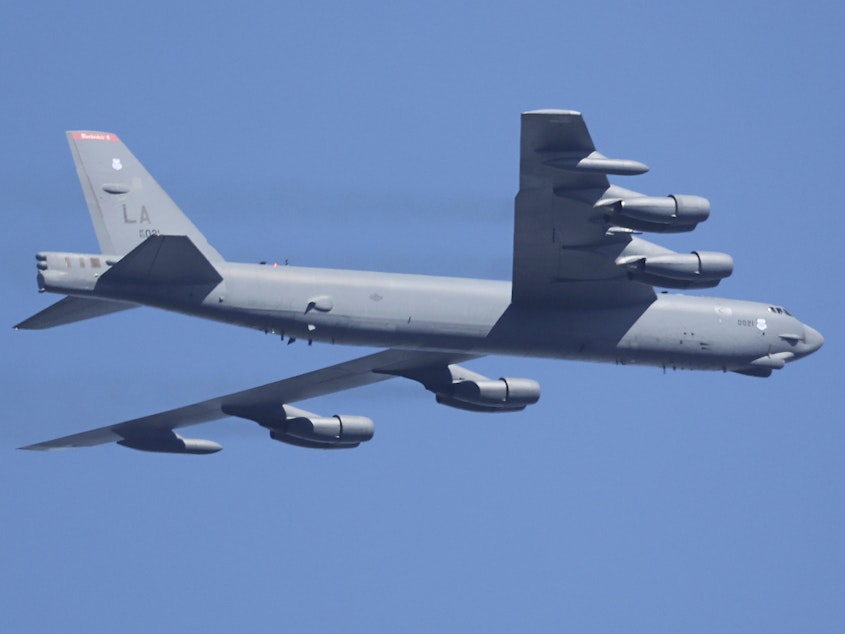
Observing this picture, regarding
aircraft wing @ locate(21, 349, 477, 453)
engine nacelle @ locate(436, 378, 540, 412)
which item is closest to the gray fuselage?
engine nacelle @ locate(436, 378, 540, 412)

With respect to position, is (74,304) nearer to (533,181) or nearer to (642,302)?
(533,181)

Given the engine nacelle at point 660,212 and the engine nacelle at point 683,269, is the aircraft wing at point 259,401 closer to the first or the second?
the engine nacelle at point 683,269

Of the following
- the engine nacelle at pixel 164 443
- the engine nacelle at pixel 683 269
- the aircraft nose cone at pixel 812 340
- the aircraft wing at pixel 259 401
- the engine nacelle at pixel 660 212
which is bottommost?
the engine nacelle at pixel 164 443

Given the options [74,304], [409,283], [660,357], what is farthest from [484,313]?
[74,304]

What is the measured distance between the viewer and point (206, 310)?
32.9 metres

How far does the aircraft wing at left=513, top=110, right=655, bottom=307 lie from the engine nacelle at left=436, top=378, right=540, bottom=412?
3.01m

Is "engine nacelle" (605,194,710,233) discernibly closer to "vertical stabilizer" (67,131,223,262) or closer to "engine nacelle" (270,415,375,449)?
"vertical stabilizer" (67,131,223,262)

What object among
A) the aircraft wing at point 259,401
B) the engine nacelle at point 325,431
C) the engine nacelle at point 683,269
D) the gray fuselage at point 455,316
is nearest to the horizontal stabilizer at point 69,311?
the gray fuselage at point 455,316

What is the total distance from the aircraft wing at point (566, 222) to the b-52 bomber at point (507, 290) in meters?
0.03

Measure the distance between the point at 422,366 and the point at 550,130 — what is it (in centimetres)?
775

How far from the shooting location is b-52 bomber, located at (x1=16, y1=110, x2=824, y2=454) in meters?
32.1

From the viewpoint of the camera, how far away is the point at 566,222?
1303 inches

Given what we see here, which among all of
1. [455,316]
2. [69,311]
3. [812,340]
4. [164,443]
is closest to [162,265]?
[69,311]

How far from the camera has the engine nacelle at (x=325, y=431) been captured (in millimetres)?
38406
